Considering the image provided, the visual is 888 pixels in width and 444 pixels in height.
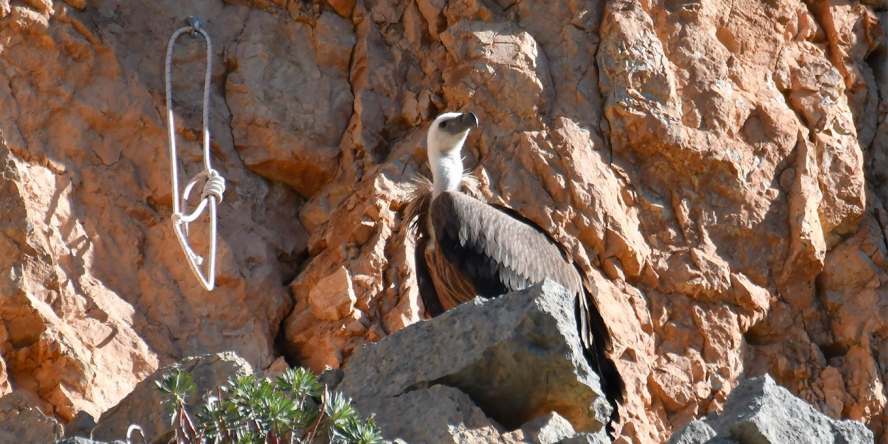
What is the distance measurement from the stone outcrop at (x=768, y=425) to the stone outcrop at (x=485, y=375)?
53 centimetres

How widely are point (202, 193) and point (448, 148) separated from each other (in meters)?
1.75

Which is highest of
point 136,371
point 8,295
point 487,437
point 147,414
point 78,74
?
point 487,437

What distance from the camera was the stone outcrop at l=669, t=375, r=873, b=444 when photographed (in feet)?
15.1

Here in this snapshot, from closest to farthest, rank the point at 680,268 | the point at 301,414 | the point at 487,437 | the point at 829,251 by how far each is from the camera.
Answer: the point at 301,414 < the point at 487,437 < the point at 680,268 < the point at 829,251

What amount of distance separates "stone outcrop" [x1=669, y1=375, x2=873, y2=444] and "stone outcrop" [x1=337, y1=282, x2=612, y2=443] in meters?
0.53

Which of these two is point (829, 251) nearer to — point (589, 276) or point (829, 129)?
point (829, 129)

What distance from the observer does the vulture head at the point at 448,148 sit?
27.4 ft

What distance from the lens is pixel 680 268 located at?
→ 948 centimetres

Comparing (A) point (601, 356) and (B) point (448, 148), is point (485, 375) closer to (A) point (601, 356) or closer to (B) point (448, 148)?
(A) point (601, 356)

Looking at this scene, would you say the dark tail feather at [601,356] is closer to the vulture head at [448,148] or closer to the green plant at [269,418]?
the vulture head at [448,148]

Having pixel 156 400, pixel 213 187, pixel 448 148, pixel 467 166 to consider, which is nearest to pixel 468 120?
pixel 448 148

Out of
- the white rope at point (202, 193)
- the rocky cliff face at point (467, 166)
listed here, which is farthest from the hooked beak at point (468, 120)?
the white rope at point (202, 193)

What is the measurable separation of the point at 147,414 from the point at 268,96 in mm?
4795

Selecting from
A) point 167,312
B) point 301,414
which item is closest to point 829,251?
point 167,312
